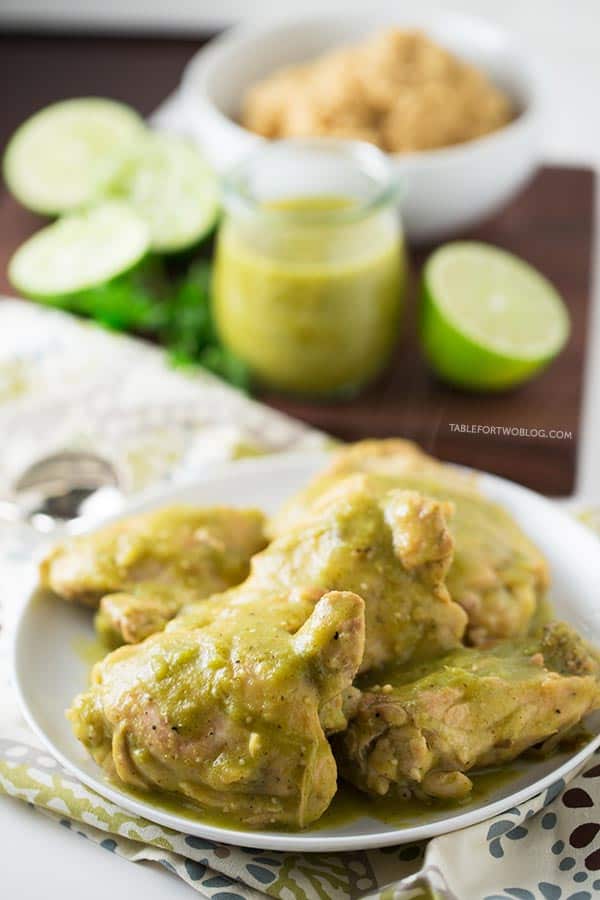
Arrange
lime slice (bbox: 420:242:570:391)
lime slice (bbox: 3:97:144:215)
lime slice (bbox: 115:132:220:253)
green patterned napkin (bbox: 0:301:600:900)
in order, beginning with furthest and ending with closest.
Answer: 1. lime slice (bbox: 3:97:144:215)
2. lime slice (bbox: 115:132:220:253)
3. lime slice (bbox: 420:242:570:391)
4. green patterned napkin (bbox: 0:301:600:900)

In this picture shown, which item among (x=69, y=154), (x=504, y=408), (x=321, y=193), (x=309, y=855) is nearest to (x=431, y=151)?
(x=321, y=193)

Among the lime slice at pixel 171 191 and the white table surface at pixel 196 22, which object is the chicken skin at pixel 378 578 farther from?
the lime slice at pixel 171 191

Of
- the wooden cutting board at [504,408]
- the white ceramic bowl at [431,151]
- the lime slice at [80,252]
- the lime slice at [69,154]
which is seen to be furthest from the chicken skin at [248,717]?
the lime slice at [69,154]

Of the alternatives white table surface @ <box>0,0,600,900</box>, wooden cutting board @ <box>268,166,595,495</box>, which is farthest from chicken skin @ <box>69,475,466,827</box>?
wooden cutting board @ <box>268,166,595,495</box>

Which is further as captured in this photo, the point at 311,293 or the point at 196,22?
the point at 196,22

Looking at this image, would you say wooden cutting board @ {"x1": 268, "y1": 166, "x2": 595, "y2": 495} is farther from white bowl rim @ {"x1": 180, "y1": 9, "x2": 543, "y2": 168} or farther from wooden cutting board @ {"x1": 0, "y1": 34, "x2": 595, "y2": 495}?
white bowl rim @ {"x1": 180, "y1": 9, "x2": 543, "y2": 168}

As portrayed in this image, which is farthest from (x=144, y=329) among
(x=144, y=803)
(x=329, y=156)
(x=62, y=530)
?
(x=144, y=803)

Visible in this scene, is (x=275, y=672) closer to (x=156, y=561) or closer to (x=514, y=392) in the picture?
(x=156, y=561)
